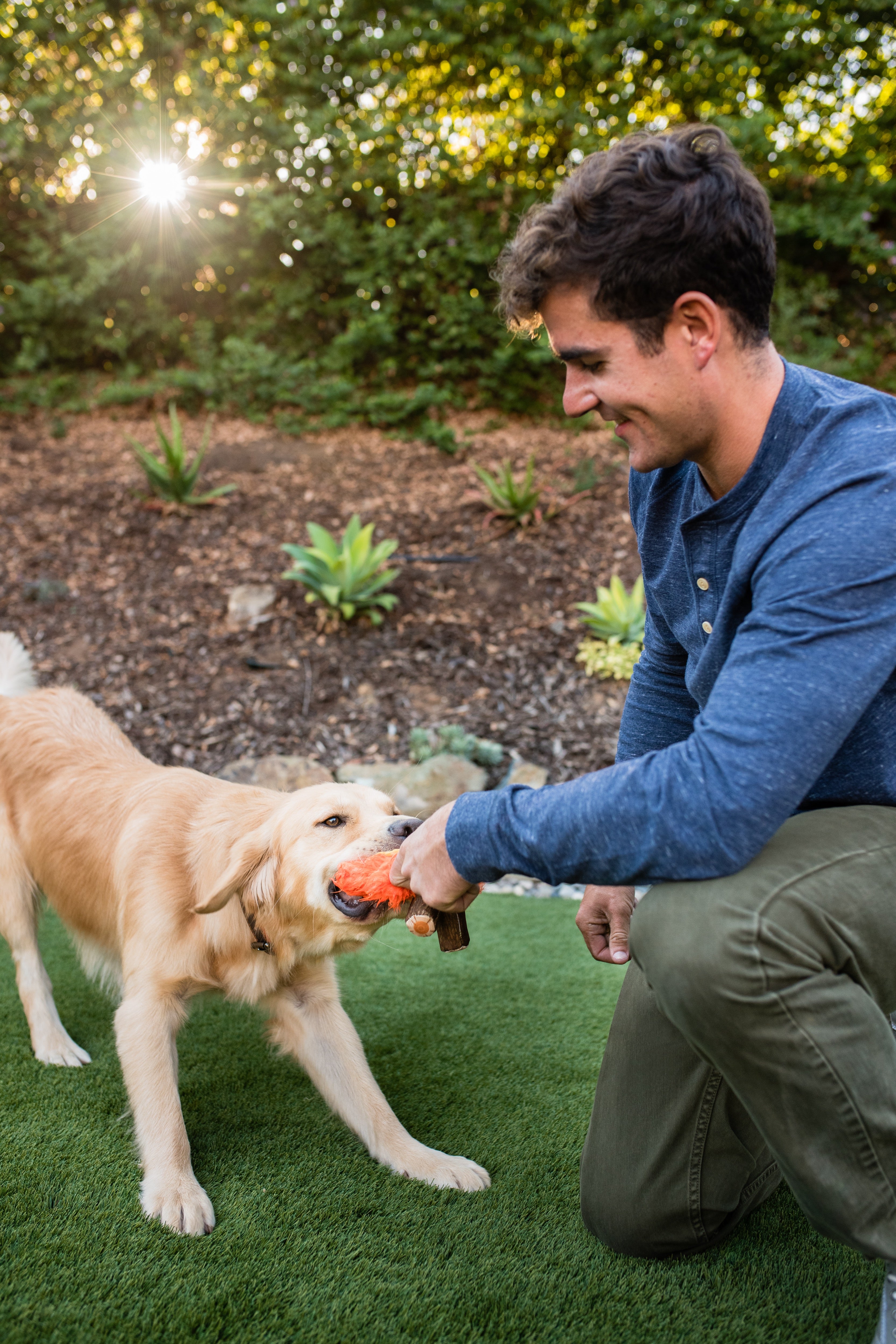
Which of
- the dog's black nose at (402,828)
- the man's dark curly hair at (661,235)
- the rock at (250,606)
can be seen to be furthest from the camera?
A: the rock at (250,606)

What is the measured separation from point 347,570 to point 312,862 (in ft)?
11.8

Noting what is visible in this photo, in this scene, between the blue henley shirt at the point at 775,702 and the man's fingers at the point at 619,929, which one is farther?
the man's fingers at the point at 619,929

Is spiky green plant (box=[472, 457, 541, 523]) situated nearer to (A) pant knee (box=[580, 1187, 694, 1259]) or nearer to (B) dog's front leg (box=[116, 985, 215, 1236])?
(B) dog's front leg (box=[116, 985, 215, 1236])

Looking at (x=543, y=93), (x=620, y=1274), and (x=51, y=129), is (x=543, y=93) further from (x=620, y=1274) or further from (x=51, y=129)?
(x=620, y=1274)

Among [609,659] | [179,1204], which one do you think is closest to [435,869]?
[179,1204]

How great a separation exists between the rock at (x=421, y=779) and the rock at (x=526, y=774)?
0.14 m

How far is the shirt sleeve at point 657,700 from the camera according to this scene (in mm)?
2385

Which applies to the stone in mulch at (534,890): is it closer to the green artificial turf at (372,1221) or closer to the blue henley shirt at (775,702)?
the green artificial turf at (372,1221)

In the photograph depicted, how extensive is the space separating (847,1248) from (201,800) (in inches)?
79.2

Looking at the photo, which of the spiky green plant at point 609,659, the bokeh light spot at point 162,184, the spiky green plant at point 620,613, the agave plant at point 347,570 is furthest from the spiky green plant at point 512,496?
the bokeh light spot at point 162,184

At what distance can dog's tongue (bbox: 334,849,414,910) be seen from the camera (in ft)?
7.03

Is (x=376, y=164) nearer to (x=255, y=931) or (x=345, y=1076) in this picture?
(x=255, y=931)

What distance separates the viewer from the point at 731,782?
1.46 m

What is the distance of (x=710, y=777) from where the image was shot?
1476mm
